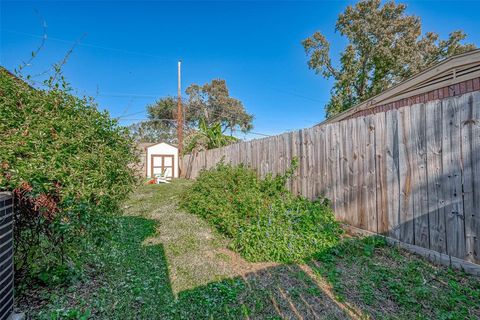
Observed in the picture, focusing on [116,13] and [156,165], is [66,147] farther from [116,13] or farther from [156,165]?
[156,165]

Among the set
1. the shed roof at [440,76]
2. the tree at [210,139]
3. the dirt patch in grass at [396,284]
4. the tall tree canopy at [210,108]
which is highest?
the tall tree canopy at [210,108]

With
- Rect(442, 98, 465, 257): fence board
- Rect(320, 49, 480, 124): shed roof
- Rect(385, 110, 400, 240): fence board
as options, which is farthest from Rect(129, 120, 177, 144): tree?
Rect(442, 98, 465, 257): fence board

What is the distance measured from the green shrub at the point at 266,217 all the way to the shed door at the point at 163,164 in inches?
503

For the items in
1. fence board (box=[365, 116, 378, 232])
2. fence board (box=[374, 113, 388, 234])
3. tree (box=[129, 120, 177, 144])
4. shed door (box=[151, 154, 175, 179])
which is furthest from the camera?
tree (box=[129, 120, 177, 144])

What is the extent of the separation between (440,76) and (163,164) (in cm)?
1601

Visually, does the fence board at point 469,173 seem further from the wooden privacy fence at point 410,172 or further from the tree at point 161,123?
the tree at point 161,123

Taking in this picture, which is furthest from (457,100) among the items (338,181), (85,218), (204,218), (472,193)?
(204,218)

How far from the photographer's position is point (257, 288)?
224cm

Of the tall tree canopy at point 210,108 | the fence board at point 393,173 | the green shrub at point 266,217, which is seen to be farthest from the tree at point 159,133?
the fence board at point 393,173

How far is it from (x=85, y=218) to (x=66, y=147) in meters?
0.58

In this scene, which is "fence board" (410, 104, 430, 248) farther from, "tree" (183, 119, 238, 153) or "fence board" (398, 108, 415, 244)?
"tree" (183, 119, 238, 153)

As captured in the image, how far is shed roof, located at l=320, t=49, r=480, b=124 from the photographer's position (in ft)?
15.6

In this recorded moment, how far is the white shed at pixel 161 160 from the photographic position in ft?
55.1

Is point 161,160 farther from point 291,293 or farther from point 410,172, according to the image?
point 410,172
